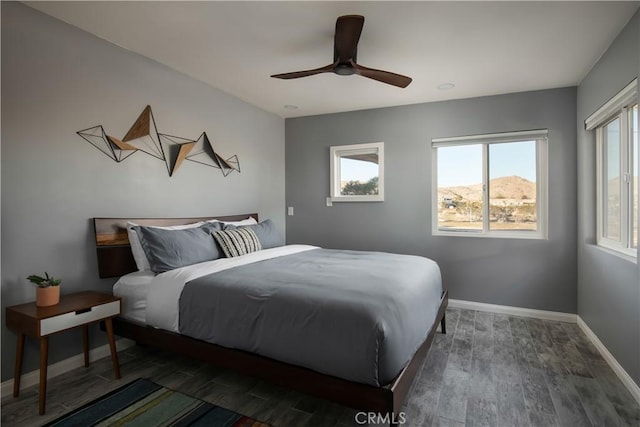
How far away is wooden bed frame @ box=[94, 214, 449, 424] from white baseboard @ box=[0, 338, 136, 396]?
0.27 m

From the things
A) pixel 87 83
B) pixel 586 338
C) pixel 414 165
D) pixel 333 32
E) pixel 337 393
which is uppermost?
pixel 333 32

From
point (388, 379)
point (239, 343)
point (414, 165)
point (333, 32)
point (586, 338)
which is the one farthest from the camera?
point (414, 165)

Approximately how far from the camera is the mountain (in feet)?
12.3

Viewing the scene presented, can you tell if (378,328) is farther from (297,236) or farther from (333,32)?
(297,236)

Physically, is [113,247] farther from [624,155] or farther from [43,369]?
[624,155]

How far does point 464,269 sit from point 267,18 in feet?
10.9

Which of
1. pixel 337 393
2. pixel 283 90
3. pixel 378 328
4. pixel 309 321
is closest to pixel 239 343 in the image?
pixel 309 321

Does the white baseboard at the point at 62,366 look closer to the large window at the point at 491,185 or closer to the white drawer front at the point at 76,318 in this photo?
the white drawer front at the point at 76,318

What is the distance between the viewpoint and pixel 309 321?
1.78m

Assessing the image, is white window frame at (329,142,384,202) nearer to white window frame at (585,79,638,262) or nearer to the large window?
the large window

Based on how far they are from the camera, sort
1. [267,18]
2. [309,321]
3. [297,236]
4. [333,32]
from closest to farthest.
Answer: [309,321] < [267,18] < [333,32] < [297,236]

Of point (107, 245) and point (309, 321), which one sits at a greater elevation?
point (107, 245)

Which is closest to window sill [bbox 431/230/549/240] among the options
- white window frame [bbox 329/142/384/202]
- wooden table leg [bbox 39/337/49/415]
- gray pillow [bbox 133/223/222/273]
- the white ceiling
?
white window frame [bbox 329/142/384/202]

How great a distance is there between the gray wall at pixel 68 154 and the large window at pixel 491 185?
2928 mm
